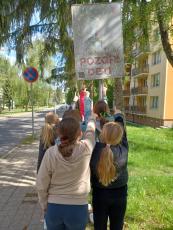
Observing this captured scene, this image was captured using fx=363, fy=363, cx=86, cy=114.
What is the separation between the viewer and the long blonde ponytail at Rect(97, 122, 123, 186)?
3.31m

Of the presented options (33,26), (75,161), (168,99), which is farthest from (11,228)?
(168,99)

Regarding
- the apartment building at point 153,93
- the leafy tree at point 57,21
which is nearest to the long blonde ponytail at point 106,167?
the leafy tree at point 57,21

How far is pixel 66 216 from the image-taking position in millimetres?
3076

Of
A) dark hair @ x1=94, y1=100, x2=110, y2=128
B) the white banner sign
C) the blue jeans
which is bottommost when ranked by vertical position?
the blue jeans

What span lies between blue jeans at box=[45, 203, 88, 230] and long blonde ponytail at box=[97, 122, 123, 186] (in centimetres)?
35

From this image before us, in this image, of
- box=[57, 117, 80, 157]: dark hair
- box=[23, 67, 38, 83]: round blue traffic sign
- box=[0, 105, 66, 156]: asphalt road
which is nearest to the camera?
box=[57, 117, 80, 157]: dark hair

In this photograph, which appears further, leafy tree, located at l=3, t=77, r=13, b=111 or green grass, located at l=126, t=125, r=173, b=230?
leafy tree, located at l=3, t=77, r=13, b=111

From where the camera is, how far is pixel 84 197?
10.3 feet

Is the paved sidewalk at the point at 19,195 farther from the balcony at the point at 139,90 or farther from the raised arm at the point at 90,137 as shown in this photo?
the balcony at the point at 139,90

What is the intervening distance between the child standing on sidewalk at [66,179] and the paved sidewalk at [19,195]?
200cm

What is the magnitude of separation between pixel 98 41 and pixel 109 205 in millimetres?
1915

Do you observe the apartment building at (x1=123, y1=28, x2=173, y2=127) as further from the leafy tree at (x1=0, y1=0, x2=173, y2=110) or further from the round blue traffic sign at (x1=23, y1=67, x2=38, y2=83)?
the leafy tree at (x1=0, y1=0, x2=173, y2=110)

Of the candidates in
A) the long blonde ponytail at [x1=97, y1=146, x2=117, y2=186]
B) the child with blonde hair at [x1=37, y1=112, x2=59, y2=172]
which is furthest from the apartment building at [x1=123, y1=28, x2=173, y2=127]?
the long blonde ponytail at [x1=97, y1=146, x2=117, y2=186]

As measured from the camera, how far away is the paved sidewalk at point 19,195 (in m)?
5.17
